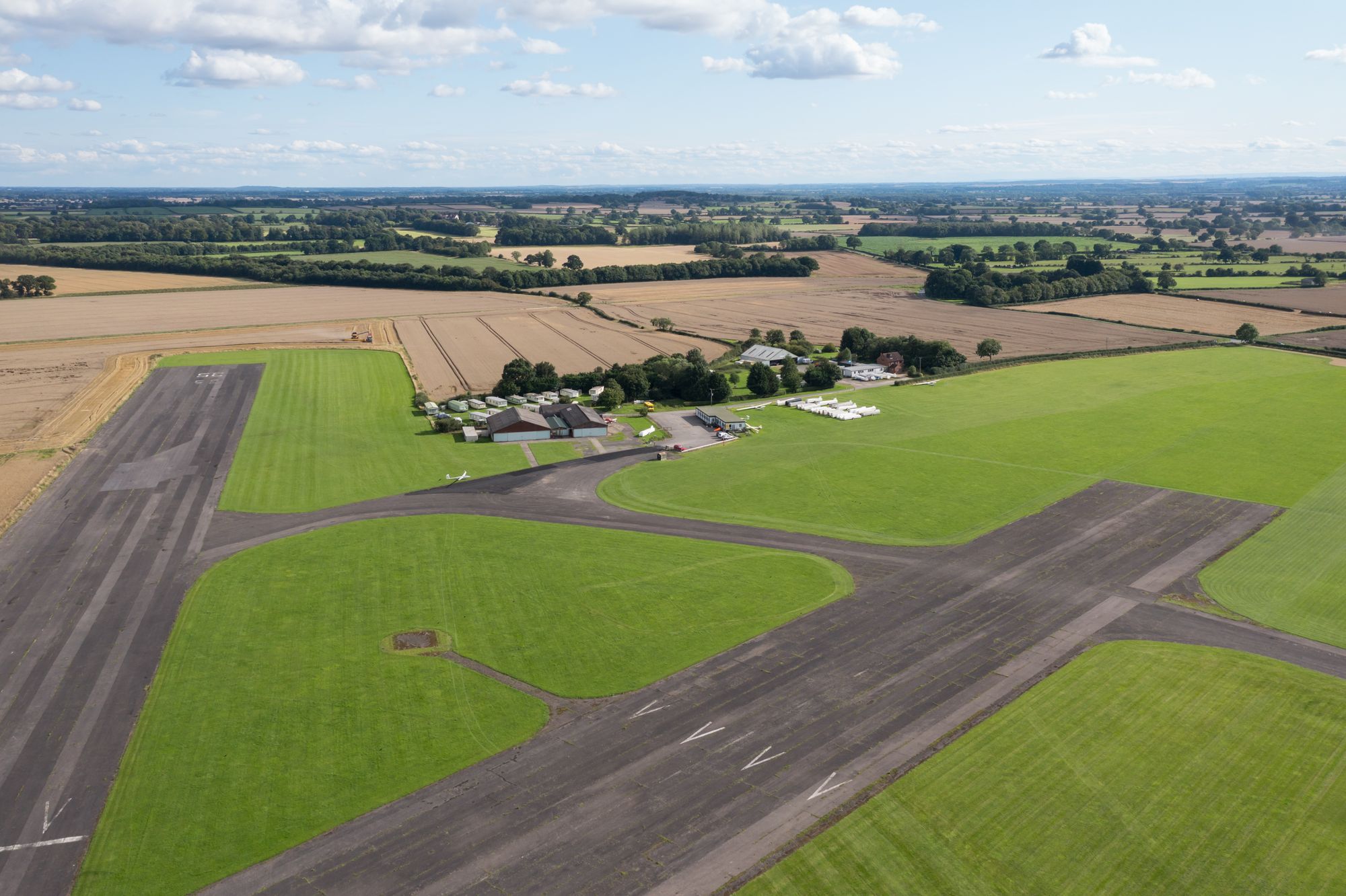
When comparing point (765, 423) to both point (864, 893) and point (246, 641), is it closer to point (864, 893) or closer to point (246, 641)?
point (246, 641)

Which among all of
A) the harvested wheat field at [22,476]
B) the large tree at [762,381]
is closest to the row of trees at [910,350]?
the large tree at [762,381]

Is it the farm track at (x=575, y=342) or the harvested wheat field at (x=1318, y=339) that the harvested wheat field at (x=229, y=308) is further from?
the harvested wheat field at (x=1318, y=339)

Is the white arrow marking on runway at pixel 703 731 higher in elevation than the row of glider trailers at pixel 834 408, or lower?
lower

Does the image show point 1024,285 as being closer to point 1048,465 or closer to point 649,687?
point 1048,465

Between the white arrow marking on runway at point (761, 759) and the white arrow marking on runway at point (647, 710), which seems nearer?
the white arrow marking on runway at point (761, 759)

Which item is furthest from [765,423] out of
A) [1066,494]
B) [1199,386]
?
[1199,386]

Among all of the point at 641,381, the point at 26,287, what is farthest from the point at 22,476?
the point at 26,287

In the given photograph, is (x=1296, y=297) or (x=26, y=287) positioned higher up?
(x=26, y=287)
